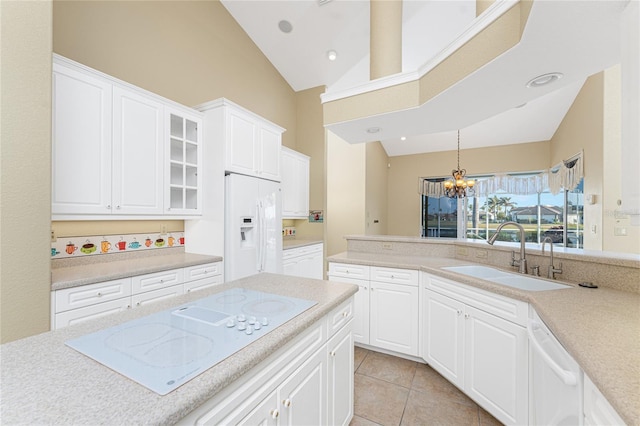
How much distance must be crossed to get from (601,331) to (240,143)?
9.91 ft

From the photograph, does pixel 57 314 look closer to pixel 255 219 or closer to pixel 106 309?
pixel 106 309

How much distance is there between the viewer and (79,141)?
1939mm

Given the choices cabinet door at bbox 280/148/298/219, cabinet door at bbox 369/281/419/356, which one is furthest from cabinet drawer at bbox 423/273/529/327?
cabinet door at bbox 280/148/298/219

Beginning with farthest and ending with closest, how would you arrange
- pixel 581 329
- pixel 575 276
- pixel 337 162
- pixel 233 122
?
1. pixel 337 162
2. pixel 233 122
3. pixel 575 276
4. pixel 581 329

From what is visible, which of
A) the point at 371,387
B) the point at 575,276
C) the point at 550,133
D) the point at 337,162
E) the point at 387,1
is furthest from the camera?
the point at 337,162

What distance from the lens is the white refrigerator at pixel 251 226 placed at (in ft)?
9.11

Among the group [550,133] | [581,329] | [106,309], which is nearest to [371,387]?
[581,329]

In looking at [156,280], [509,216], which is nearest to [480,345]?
[156,280]

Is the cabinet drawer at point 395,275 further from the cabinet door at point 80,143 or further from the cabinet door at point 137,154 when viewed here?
the cabinet door at point 80,143

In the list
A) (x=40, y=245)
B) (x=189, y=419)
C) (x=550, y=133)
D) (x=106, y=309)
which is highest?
(x=550, y=133)

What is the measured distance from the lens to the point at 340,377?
142cm

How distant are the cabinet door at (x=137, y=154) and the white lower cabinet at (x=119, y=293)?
606 mm

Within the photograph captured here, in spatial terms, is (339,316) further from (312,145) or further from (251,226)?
(312,145)

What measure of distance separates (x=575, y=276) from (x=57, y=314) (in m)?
3.23
